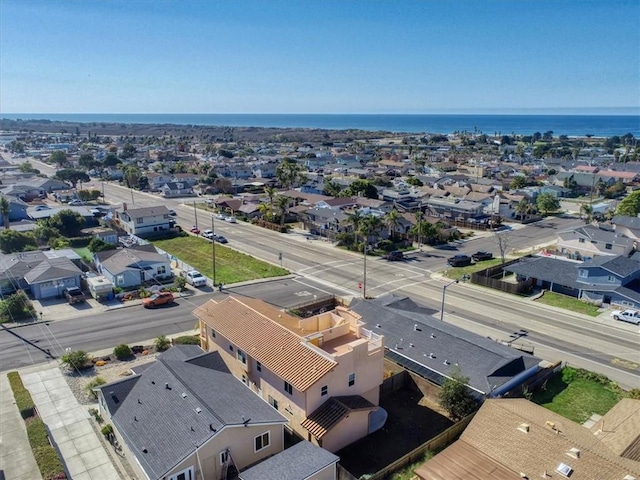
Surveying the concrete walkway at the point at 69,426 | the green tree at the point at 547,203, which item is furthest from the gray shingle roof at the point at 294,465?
the green tree at the point at 547,203

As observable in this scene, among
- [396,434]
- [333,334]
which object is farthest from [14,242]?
[396,434]

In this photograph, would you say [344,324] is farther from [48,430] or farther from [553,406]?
[48,430]

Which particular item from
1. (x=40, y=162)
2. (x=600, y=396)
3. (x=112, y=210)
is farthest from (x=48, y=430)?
(x=40, y=162)

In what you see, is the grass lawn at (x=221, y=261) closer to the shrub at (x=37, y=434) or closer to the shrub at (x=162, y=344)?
the shrub at (x=162, y=344)

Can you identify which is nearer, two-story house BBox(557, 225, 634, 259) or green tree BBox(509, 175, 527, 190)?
two-story house BBox(557, 225, 634, 259)

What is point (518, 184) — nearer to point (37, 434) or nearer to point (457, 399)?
point (457, 399)

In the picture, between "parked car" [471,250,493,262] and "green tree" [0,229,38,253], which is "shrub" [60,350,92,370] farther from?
"parked car" [471,250,493,262]

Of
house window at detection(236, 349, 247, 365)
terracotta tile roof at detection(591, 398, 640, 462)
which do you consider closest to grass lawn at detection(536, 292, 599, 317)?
Result: terracotta tile roof at detection(591, 398, 640, 462)
